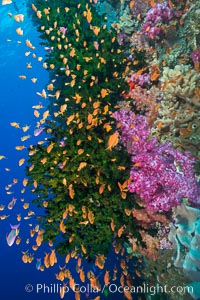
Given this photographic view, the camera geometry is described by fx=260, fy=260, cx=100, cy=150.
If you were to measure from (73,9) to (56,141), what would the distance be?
6551 millimetres

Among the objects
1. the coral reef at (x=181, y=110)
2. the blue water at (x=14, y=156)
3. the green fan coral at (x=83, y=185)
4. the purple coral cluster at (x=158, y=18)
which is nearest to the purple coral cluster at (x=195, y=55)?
the coral reef at (x=181, y=110)

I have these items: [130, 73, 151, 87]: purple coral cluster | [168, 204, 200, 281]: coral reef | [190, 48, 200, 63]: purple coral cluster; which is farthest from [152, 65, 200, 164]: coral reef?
[168, 204, 200, 281]: coral reef

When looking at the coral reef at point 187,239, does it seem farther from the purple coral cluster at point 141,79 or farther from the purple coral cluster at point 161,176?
the purple coral cluster at point 141,79

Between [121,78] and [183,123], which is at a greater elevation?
[121,78]

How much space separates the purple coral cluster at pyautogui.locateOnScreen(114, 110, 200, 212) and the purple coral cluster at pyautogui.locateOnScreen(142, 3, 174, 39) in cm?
414

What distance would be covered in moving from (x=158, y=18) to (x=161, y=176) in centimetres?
544

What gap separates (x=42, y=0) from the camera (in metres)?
11.4

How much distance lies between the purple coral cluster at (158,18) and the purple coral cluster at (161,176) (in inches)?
163

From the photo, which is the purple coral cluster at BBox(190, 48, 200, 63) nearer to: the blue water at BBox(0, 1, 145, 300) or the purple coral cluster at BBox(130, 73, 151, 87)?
the purple coral cluster at BBox(130, 73, 151, 87)

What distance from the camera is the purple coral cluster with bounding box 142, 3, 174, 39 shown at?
812 centimetres

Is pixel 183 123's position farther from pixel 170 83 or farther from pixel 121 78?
pixel 121 78

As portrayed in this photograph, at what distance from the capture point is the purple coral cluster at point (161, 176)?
211 inches

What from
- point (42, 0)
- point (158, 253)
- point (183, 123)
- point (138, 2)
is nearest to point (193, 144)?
point (183, 123)

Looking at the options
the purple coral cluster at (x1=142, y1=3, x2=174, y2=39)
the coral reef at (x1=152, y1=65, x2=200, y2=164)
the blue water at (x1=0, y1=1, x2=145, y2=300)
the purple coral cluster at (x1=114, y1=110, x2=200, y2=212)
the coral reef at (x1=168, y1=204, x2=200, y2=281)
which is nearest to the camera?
the coral reef at (x1=168, y1=204, x2=200, y2=281)
